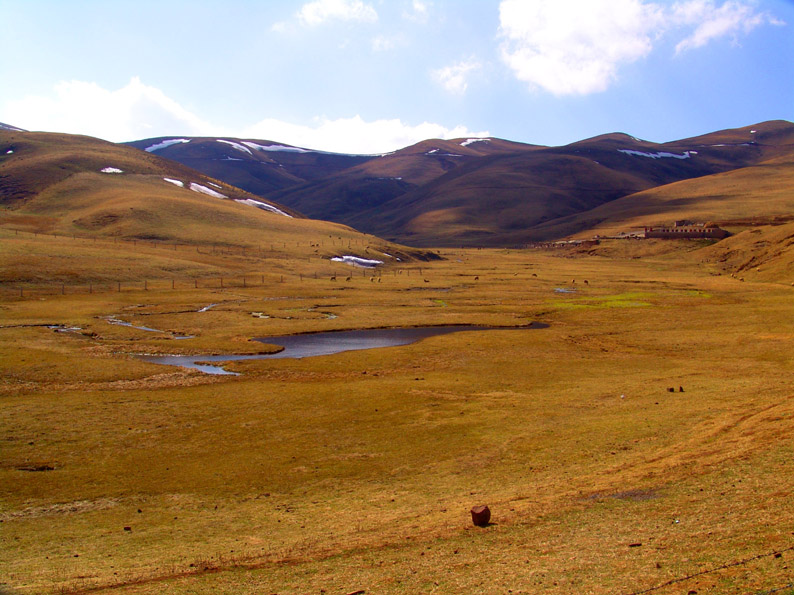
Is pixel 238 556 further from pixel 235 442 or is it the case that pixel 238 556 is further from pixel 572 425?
pixel 572 425

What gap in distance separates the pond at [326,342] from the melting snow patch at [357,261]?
64.0 meters

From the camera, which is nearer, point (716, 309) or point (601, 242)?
point (716, 309)

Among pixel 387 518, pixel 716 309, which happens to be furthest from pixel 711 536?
pixel 716 309

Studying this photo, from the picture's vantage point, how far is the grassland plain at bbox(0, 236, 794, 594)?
43.8ft

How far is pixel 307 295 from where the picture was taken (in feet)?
254

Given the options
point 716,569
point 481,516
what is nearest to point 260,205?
point 481,516

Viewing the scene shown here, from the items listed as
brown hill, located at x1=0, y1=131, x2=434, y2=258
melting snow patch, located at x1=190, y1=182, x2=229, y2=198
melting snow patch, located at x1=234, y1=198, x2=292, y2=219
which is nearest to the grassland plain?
brown hill, located at x1=0, y1=131, x2=434, y2=258

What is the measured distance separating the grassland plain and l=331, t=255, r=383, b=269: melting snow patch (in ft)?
215

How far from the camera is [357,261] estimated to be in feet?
400

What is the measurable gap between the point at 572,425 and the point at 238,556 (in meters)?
16.0

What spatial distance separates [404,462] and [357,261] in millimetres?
100488

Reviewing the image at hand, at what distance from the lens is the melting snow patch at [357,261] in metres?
120

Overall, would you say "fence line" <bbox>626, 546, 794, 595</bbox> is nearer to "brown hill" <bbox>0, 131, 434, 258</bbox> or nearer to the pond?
the pond

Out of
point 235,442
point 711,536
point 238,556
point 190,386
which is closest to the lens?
point 711,536
